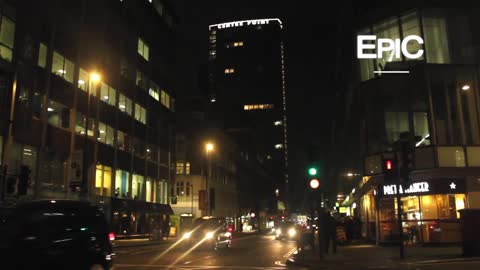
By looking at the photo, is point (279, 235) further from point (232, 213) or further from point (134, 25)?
point (232, 213)

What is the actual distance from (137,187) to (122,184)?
4382 mm

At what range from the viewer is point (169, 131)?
2734 inches

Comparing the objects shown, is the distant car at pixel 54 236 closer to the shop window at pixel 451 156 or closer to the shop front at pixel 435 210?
the shop front at pixel 435 210

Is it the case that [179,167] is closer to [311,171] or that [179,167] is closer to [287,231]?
[287,231]

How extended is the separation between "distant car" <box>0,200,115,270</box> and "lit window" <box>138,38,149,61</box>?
52303mm

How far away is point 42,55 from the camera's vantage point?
38.7 metres

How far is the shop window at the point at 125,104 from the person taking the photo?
2127 inches

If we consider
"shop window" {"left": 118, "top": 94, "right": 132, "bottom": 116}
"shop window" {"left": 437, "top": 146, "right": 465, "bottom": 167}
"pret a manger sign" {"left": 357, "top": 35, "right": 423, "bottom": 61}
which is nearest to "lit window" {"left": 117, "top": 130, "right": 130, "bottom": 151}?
"shop window" {"left": 118, "top": 94, "right": 132, "bottom": 116}

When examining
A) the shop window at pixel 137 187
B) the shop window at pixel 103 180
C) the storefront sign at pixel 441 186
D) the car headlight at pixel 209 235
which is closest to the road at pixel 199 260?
the car headlight at pixel 209 235

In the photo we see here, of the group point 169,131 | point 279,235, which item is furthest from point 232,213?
point 279,235

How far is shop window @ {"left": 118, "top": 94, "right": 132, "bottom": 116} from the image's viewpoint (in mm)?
54031

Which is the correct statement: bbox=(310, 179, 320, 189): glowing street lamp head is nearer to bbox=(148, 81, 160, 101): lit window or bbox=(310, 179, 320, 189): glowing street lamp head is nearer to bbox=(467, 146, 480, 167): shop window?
bbox=(467, 146, 480, 167): shop window

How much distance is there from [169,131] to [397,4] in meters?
43.0

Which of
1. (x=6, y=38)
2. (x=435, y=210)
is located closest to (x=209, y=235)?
(x=435, y=210)
